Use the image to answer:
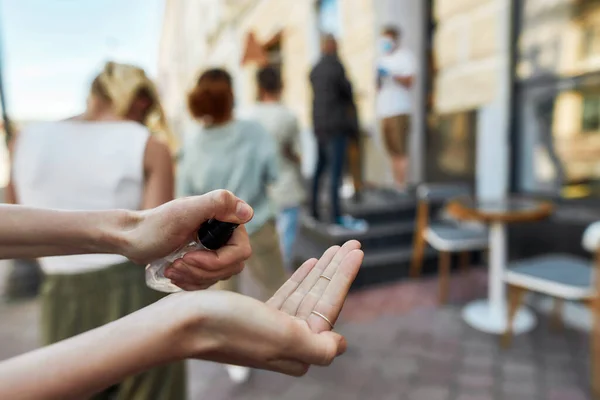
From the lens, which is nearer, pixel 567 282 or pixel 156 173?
pixel 156 173

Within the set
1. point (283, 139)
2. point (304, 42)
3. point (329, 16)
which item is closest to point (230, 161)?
point (283, 139)

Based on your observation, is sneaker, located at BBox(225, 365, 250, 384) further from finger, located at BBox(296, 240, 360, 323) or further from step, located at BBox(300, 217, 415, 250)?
finger, located at BBox(296, 240, 360, 323)

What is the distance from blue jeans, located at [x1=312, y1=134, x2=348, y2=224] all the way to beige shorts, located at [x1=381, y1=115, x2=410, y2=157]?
1.17 m

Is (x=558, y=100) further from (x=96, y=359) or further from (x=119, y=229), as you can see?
(x=96, y=359)

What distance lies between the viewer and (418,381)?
217 centimetres

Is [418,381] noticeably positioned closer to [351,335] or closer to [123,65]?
[351,335]

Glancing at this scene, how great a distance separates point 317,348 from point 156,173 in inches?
32.6

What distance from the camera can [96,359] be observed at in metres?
0.43

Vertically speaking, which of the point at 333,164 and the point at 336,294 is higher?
the point at 336,294

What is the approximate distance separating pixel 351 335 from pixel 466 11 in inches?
117

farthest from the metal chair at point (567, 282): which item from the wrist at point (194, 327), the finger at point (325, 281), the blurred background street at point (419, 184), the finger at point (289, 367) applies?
the wrist at point (194, 327)

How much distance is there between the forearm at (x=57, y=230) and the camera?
1.97 ft


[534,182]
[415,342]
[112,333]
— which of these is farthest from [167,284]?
[534,182]

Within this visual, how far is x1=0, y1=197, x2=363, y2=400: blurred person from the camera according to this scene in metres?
0.43
